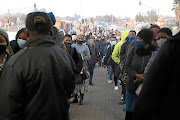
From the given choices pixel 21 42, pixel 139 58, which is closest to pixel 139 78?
pixel 139 58

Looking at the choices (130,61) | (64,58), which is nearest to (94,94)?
(130,61)

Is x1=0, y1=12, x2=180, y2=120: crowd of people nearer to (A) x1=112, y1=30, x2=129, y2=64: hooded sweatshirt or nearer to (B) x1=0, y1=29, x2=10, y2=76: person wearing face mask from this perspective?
(B) x1=0, y1=29, x2=10, y2=76: person wearing face mask

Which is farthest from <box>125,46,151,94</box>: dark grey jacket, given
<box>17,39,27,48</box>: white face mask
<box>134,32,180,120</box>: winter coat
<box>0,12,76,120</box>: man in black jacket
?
<box>134,32,180,120</box>: winter coat

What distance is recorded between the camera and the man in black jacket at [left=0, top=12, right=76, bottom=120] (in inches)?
90.7

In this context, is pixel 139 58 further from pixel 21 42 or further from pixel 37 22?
pixel 37 22

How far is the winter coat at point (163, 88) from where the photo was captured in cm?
196

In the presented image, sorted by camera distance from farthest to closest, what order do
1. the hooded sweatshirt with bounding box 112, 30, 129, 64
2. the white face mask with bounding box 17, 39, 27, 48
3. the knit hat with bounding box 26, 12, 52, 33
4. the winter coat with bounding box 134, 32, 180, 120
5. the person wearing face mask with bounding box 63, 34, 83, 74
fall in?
the hooded sweatshirt with bounding box 112, 30, 129, 64 < the person wearing face mask with bounding box 63, 34, 83, 74 < the white face mask with bounding box 17, 39, 27, 48 < the knit hat with bounding box 26, 12, 52, 33 < the winter coat with bounding box 134, 32, 180, 120

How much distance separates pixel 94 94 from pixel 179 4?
137 ft

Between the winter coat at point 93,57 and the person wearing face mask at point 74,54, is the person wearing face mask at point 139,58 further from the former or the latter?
the winter coat at point 93,57

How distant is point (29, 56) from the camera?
2.41 meters

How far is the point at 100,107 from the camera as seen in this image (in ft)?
26.6

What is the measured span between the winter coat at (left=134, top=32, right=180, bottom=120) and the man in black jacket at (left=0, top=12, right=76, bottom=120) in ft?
2.53

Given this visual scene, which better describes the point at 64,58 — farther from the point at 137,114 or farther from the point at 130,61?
the point at 130,61

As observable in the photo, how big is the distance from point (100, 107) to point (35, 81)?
5.90 meters
